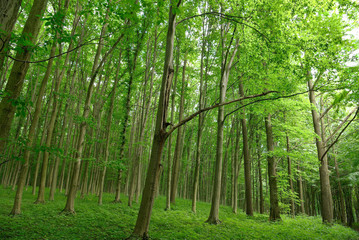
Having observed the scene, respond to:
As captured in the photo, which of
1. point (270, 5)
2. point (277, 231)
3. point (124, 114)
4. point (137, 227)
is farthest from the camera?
point (124, 114)

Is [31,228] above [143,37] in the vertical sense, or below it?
below

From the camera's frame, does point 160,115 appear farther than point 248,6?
No

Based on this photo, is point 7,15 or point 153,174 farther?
point 153,174

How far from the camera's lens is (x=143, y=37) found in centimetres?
1250

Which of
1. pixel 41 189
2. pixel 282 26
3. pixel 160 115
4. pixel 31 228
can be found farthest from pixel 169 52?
pixel 41 189

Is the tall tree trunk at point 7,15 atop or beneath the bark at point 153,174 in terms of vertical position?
atop

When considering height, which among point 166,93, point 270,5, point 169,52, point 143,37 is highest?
point 143,37

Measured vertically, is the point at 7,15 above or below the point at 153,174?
above

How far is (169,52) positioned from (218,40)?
8.37 m

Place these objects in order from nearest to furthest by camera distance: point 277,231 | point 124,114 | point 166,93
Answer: point 166,93 < point 277,231 < point 124,114

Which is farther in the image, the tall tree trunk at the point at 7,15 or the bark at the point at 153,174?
the bark at the point at 153,174

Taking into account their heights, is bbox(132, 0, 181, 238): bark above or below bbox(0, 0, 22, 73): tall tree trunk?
below

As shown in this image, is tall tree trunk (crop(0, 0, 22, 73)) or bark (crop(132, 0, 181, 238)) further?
bark (crop(132, 0, 181, 238))

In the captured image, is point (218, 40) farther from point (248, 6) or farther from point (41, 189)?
point (41, 189)
